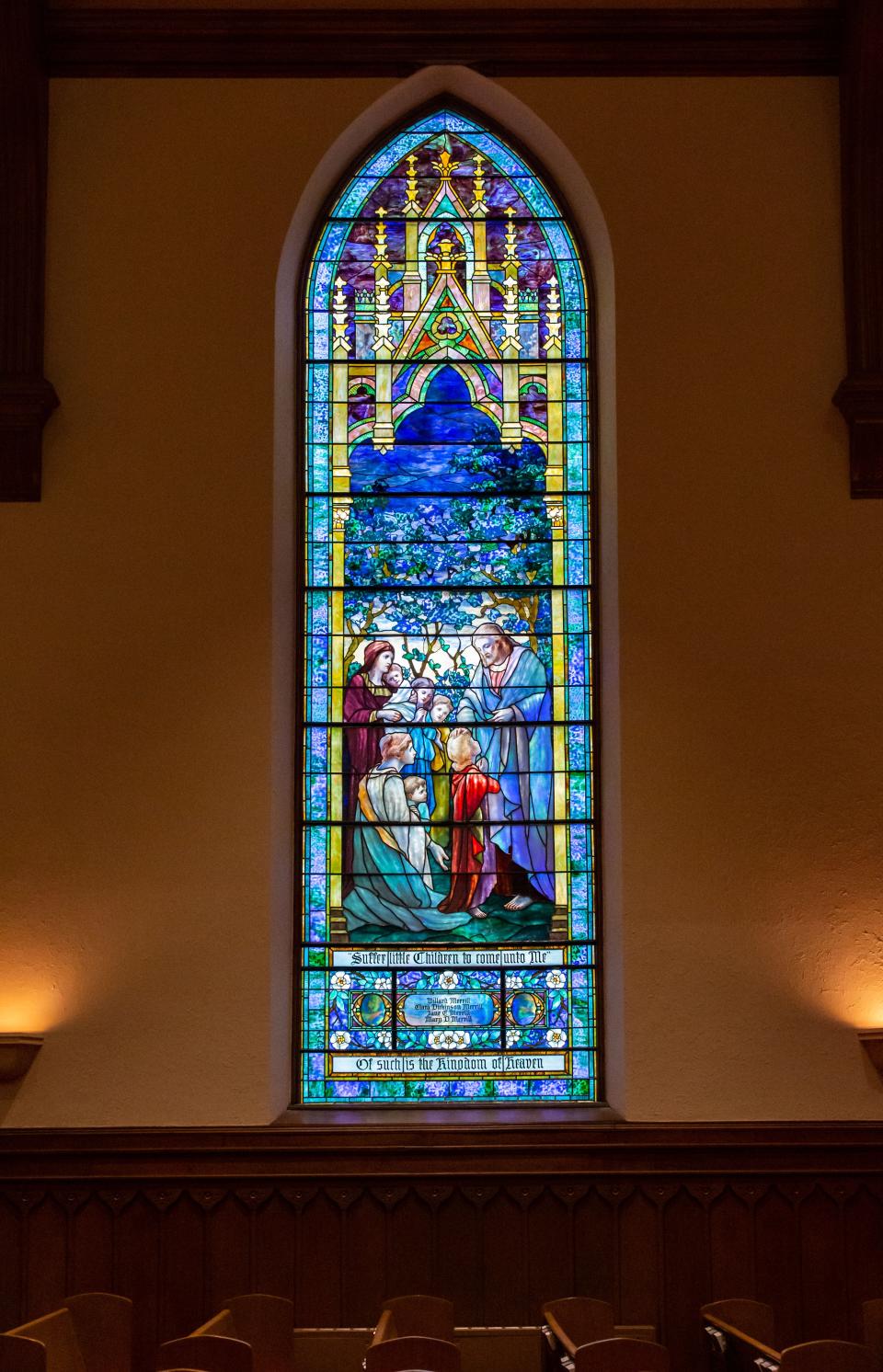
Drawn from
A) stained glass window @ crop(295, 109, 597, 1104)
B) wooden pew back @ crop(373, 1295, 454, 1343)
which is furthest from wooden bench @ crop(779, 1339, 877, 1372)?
stained glass window @ crop(295, 109, 597, 1104)

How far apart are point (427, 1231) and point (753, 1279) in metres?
1.41

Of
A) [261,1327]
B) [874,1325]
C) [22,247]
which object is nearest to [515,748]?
[261,1327]

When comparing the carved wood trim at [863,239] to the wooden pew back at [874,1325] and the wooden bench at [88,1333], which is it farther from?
the wooden bench at [88,1333]

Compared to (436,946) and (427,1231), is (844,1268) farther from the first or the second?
(436,946)

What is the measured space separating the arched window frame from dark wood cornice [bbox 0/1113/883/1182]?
426 millimetres

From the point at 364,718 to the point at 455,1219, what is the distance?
7.63ft

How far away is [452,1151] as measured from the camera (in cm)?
690

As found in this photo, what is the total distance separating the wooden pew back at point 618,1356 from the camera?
5.27 meters

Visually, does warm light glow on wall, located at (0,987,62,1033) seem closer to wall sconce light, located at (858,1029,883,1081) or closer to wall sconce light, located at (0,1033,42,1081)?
wall sconce light, located at (0,1033,42,1081)

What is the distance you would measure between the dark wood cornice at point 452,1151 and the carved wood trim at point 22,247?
2.98 metres

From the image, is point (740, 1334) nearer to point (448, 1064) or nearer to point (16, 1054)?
point (448, 1064)

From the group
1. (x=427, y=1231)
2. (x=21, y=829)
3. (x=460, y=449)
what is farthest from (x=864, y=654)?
(x=21, y=829)

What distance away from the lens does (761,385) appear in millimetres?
7480

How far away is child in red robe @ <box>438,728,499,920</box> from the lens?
7.51 metres
